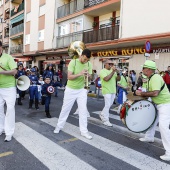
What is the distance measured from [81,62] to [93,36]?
51.0 feet

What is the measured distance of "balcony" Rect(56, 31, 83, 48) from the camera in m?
22.1

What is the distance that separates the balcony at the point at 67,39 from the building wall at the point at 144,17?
6.32m

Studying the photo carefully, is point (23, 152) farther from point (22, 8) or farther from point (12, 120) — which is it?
point (22, 8)

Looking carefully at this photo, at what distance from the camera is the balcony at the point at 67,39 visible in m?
22.1

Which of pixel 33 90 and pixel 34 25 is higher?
pixel 34 25

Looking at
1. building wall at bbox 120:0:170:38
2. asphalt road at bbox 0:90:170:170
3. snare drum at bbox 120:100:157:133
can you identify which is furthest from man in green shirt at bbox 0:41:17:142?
building wall at bbox 120:0:170:38

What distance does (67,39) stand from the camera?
2409cm

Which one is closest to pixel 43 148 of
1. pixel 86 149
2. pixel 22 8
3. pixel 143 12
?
pixel 86 149

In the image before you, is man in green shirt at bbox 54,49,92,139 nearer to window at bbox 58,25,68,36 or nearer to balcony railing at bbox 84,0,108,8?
balcony railing at bbox 84,0,108,8

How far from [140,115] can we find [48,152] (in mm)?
1847

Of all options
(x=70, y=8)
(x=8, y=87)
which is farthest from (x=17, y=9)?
(x=8, y=87)

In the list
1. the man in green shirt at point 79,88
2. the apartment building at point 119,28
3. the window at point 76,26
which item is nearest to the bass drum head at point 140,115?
the man in green shirt at point 79,88

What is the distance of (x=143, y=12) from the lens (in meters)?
15.1

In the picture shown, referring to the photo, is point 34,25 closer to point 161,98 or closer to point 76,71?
point 76,71
